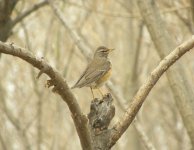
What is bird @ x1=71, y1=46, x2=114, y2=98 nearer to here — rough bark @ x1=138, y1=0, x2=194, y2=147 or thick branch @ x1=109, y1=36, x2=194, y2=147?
rough bark @ x1=138, y1=0, x2=194, y2=147

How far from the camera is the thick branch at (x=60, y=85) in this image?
3188 mm

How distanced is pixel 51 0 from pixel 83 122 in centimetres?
355

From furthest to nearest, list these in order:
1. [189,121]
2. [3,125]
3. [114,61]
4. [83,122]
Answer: [114,61], [3,125], [189,121], [83,122]

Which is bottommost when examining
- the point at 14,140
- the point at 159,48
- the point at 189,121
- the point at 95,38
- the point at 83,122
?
the point at 83,122

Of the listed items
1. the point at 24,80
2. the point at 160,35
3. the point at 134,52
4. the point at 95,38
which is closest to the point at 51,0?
the point at 160,35

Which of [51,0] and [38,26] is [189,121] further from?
[38,26]

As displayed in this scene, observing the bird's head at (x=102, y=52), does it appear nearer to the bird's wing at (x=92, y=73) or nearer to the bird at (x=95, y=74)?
the bird at (x=95, y=74)

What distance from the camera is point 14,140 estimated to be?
1466cm

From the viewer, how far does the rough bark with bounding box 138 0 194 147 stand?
5426 mm

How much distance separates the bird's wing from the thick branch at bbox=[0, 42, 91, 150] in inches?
99.6

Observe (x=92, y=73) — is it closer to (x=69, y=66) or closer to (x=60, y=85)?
(x=60, y=85)

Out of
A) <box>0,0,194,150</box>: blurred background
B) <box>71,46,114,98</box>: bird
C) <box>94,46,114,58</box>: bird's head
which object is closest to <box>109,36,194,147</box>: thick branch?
<box>71,46,114,98</box>: bird

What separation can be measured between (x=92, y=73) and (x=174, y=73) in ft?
4.34

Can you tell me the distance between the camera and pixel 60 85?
350 centimetres
